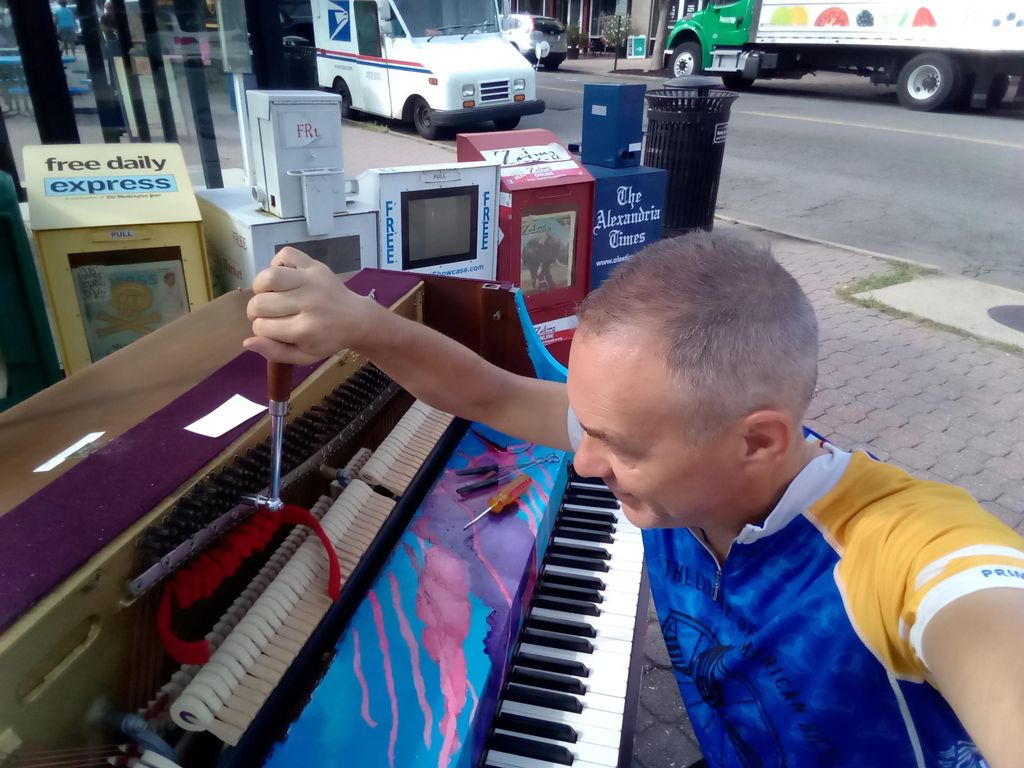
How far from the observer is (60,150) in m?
2.53

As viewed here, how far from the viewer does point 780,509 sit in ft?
4.03

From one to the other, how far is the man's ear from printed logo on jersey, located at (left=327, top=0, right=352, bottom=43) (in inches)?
553

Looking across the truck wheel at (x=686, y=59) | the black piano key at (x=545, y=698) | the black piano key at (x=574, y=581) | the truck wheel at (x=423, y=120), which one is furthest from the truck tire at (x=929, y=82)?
the black piano key at (x=545, y=698)

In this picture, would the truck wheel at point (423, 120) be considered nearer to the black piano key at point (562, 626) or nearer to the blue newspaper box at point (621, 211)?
the blue newspaper box at point (621, 211)

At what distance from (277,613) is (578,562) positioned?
935 mm

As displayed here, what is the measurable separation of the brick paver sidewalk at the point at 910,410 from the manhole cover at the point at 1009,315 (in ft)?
1.73

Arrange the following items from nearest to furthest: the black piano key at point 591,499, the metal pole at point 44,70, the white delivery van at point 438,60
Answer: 1. the black piano key at point 591,499
2. the metal pole at point 44,70
3. the white delivery van at point 438,60

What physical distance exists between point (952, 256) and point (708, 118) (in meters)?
3.18

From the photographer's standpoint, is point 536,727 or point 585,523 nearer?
point 536,727

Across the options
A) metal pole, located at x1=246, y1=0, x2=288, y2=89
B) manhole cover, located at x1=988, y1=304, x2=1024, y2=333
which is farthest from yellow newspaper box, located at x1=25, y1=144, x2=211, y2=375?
manhole cover, located at x1=988, y1=304, x2=1024, y2=333

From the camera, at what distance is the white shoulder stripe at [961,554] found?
101 centimetres

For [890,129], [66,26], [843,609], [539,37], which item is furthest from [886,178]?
[539,37]

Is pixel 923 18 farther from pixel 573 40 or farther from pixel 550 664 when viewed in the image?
pixel 573 40

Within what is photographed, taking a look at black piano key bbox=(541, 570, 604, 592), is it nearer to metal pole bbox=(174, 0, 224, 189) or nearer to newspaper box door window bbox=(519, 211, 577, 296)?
newspaper box door window bbox=(519, 211, 577, 296)
